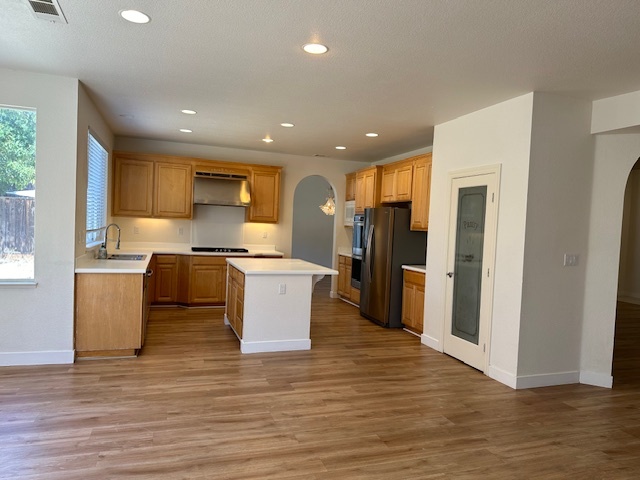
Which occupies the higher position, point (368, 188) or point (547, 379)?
point (368, 188)

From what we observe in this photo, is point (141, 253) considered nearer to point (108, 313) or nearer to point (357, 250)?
point (108, 313)

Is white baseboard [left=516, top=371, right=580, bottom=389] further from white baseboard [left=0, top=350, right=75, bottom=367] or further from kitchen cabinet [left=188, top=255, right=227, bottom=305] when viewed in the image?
kitchen cabinet [left=188, top=255, right=227, bottom=305]

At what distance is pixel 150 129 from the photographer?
6023 millimetres

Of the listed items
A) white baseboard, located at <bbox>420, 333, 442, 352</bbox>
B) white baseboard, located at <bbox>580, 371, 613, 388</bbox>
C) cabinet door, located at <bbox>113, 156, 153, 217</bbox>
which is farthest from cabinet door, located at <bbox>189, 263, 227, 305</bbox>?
white baseboard, located at <bbox>580, 371, 613, 388</bbox>

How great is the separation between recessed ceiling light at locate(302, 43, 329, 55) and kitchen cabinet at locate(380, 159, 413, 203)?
3.16m

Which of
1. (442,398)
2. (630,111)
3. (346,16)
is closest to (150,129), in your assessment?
(346,16)

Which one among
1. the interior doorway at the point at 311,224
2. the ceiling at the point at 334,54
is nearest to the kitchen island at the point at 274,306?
the ceiling at the point at 334,54

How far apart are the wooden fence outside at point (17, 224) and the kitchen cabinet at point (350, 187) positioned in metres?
4.93

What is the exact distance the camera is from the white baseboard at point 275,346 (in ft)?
14.8

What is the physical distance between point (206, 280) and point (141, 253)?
1.04 m

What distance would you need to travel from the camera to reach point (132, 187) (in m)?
Answer: 6.54

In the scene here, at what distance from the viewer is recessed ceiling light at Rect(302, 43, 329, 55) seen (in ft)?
9.54

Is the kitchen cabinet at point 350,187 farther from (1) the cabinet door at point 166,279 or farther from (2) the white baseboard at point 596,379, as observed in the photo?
(2) the white baseboard at point 596,379

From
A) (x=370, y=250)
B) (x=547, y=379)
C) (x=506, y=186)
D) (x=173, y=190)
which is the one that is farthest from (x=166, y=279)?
(x=547, y=379)
